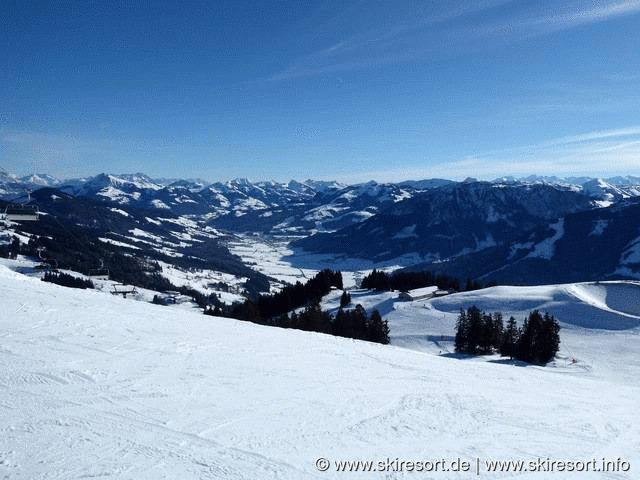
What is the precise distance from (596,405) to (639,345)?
47153mm

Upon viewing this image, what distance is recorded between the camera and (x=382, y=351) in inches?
1081

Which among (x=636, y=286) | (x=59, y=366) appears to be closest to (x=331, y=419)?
(x=59, y=366)

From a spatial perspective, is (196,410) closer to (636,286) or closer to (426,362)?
(426,362)

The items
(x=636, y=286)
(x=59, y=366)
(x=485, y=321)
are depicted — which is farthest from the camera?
(x=636, y=286)

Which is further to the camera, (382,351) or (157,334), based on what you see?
(382,351)

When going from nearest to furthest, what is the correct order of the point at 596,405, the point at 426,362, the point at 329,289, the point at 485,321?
the point at 596,405 < the point at 426,362 < the point at 485,321 < the point at 329,289

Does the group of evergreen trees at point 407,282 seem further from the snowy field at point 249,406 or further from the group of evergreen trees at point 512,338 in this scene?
the snowy field at point 249,406

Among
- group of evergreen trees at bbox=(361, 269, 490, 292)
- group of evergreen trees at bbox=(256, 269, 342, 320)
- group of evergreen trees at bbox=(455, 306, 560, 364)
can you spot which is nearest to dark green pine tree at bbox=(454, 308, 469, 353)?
group of evergreen trees at bbox=(455, 306, 560, 364)

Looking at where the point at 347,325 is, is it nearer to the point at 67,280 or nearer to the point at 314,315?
the point at 314,315

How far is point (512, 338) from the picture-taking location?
178 feet

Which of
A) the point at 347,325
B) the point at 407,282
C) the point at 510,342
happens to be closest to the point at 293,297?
the point at 407,282

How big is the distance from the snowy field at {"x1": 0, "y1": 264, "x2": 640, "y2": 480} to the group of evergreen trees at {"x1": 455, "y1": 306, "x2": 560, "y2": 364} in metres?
25.1

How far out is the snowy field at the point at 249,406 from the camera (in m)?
10.3

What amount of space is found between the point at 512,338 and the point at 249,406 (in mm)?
47730
